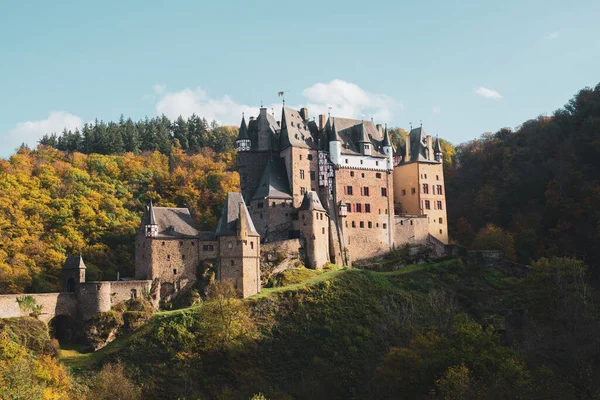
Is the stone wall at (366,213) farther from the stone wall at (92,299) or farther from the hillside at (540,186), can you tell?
the stone wall at (92,299)

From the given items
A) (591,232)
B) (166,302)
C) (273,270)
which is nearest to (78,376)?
(166,302)

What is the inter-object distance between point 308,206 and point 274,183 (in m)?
3.78

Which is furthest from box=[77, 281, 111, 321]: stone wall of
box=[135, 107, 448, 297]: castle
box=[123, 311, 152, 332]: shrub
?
box=[135, 107, 448, 297]: castle

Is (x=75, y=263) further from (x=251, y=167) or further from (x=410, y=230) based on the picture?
(x=410, y=230)

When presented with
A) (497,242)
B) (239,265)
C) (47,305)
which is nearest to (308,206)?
(239,265)

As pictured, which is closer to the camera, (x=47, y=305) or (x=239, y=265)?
(x=47, y=305)

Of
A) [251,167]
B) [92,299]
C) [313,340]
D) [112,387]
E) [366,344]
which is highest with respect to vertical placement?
[251,167]

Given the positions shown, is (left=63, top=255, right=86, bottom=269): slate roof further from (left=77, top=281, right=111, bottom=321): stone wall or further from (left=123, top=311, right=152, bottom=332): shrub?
(left=123, top=311, right=152, bottom=332): shrub

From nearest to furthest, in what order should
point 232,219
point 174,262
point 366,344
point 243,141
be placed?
point 366,344 < point 174,262 < point 232,219 < point 243,141

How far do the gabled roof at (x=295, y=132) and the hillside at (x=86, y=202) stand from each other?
12.2m

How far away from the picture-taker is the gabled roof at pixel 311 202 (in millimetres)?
62469

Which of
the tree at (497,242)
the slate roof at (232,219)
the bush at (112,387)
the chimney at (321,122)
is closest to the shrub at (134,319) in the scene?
the bush at (112,387)

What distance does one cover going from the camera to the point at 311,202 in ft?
205

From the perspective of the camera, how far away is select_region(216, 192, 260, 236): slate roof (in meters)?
56.5
